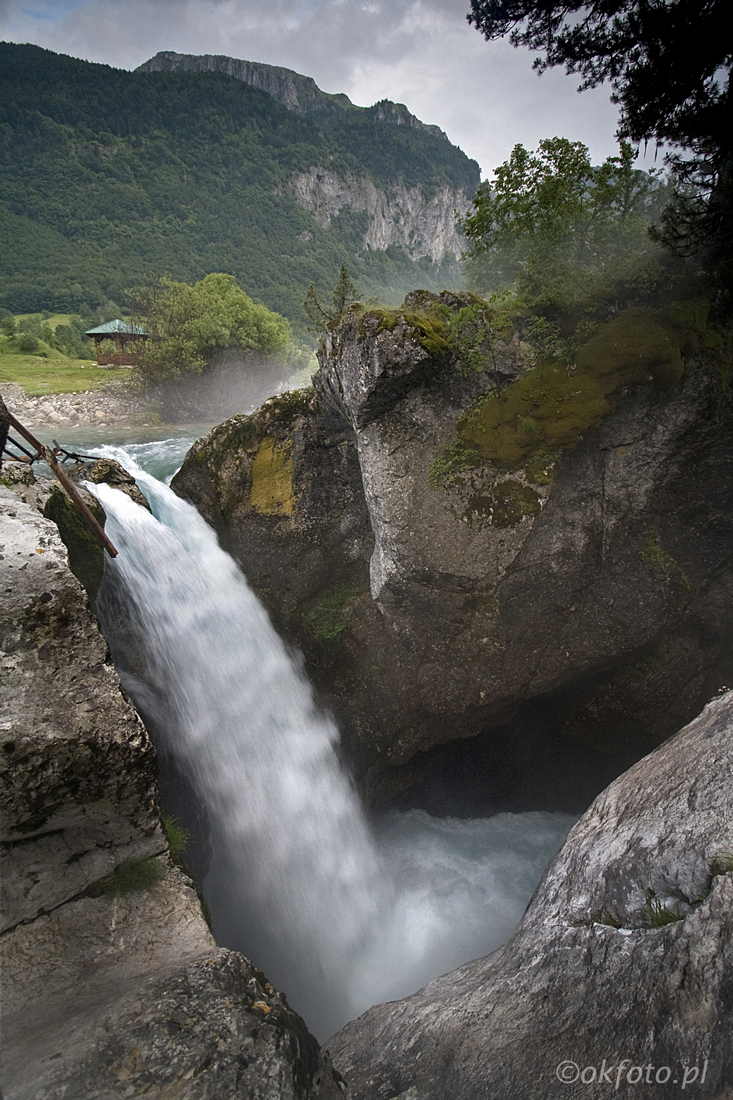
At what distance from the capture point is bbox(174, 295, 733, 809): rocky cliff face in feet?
25.5

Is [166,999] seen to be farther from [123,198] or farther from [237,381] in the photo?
[123,198]

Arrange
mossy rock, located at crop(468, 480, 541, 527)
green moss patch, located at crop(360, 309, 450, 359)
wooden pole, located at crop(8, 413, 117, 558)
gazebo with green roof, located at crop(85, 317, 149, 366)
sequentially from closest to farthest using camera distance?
wooden pole, located at crop(8, 413, 117, 558) → green moss patch, located at crop(360, 309, 450, 359) → mossy rock, located at crop(468, 480, 541, 527) → gazebo with green roof, located at crop(85, 317, 149, 366)

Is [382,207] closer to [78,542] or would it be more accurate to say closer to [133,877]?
[78,542]

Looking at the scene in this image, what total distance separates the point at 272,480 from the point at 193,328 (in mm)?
28601

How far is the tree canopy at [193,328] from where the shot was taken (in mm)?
32281

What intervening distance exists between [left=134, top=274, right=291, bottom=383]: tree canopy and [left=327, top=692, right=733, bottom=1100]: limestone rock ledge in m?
34.7

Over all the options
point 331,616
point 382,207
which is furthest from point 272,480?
point 382,207

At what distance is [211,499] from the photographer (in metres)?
10.6

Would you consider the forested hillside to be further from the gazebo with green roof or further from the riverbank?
the riverbank

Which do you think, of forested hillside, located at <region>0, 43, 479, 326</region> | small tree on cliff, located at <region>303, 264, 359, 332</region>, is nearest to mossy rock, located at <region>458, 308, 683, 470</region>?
small tree on cliff, located at <region>303, 264, 359, 332</region>

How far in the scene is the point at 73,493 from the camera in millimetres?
7273

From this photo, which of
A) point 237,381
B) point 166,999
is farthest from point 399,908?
point 237,381

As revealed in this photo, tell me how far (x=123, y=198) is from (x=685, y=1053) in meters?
149

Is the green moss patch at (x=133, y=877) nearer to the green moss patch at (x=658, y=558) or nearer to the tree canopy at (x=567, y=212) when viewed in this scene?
the green moss patch at (x=658, y=558)
